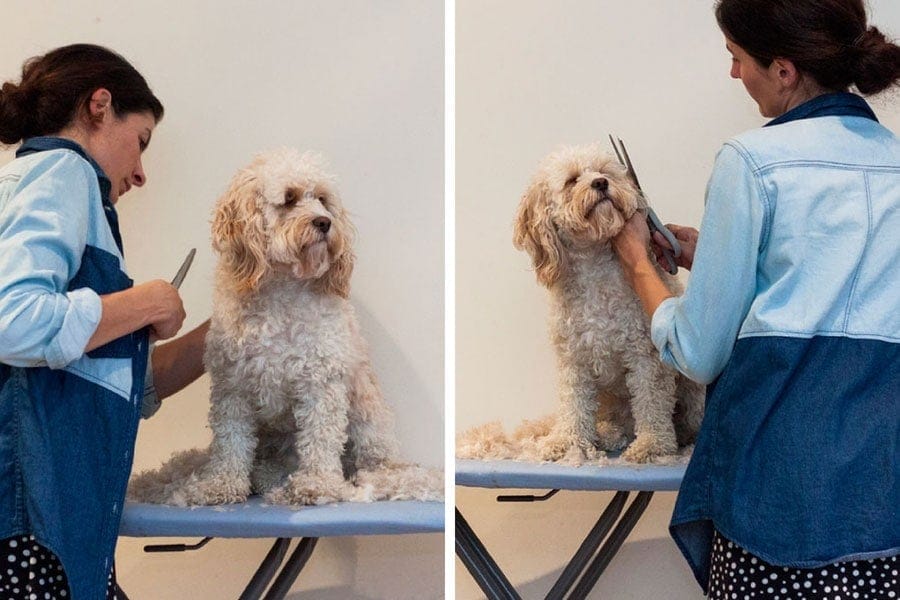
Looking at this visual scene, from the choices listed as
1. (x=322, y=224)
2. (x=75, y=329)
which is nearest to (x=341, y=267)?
(x=322, y=224)

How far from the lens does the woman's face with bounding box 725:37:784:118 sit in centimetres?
132

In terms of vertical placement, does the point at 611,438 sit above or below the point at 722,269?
A: below

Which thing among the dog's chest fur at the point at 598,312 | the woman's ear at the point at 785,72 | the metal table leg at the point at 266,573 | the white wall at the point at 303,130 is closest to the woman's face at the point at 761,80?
the woman's ear at the point at 785,72

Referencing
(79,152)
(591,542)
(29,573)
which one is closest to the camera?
(29,573)

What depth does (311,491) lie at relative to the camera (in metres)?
1.56

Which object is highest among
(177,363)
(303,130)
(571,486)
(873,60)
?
(873,60)

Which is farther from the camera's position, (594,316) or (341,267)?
(594,316)

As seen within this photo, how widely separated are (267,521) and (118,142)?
0.61m

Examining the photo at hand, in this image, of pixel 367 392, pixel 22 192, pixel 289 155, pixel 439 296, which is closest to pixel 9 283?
pixel 22 192

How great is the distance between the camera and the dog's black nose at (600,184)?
1646mm

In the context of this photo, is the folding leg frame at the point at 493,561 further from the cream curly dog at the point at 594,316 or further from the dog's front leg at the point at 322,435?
the dog's front leg at the point at 322,435

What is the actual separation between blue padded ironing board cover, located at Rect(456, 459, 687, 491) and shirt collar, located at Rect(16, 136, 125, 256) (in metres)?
0.69

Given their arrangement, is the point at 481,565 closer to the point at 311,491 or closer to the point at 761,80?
the point at 311,491

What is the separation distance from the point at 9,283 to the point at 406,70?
3.13 ft
